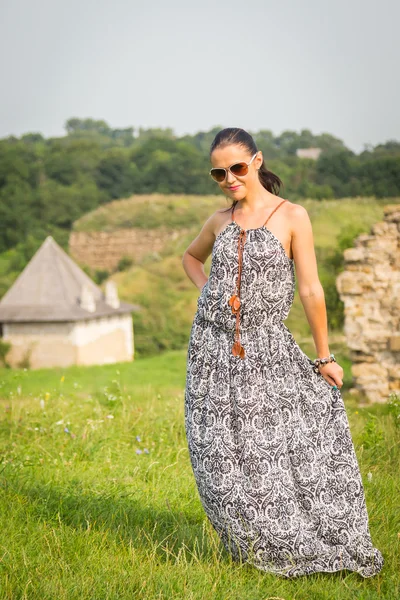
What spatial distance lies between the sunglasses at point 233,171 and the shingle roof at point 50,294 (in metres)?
33.4

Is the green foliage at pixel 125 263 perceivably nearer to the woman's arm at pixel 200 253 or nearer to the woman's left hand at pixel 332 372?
the woman's arm at pixel 200 253

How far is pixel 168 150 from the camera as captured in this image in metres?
75.8

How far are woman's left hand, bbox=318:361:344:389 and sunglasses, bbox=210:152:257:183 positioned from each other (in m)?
0.85

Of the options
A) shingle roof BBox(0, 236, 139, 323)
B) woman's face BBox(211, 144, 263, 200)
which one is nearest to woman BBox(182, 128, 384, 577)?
woman's face BBox(211, 144, 263, 200)

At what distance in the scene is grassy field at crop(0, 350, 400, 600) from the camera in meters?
2.75

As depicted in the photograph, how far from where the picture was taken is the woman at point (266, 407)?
2793 millimetres

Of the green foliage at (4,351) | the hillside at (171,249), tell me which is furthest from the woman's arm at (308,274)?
the green foliage at (4,351)

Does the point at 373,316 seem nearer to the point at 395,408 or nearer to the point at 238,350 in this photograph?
the point at 395,408

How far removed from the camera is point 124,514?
3.56 m

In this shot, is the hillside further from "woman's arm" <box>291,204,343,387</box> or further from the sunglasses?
the sunglasses

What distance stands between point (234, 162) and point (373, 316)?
7.04 metres

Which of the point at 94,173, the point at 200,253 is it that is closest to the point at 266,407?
the point at 200,253

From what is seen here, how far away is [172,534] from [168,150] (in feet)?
244

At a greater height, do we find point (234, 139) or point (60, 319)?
point (234, 139)
